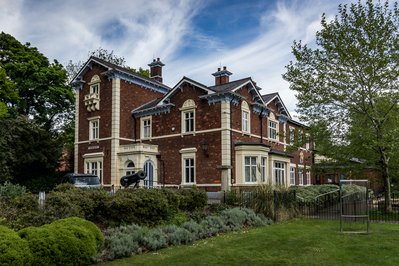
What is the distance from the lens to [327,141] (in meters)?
→ 19.6

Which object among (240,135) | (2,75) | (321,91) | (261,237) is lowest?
(261,237)

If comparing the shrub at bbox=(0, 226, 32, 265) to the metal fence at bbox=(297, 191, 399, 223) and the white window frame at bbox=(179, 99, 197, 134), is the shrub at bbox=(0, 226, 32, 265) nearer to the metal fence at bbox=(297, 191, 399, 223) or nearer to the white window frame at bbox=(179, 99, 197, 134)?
the metal fence at bbox=(297, 191, 399, 223)

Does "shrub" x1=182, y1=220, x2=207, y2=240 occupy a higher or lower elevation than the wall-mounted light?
lower

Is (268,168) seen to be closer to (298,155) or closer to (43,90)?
(298,155)

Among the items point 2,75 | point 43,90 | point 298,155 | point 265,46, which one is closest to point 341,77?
point 265,46

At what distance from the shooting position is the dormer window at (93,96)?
30.5m

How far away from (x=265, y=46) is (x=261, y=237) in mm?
7790

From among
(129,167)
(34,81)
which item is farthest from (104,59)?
(129,167)

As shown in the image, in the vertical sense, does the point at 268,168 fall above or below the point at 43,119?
below

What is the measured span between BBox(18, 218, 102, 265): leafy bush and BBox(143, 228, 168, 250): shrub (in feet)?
5.93

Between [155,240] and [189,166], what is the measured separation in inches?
639

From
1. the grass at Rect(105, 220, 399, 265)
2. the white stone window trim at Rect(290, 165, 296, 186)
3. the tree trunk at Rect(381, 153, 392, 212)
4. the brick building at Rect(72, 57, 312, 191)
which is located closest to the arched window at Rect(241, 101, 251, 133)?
the brick building at Rect(72, 57, 312, 191)

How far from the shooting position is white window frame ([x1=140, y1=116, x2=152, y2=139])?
29.1 m

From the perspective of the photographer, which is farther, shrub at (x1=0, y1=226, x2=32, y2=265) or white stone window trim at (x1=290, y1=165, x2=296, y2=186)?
white stone window trim at (x1=290, y1=165, x2=296, y2=186)
